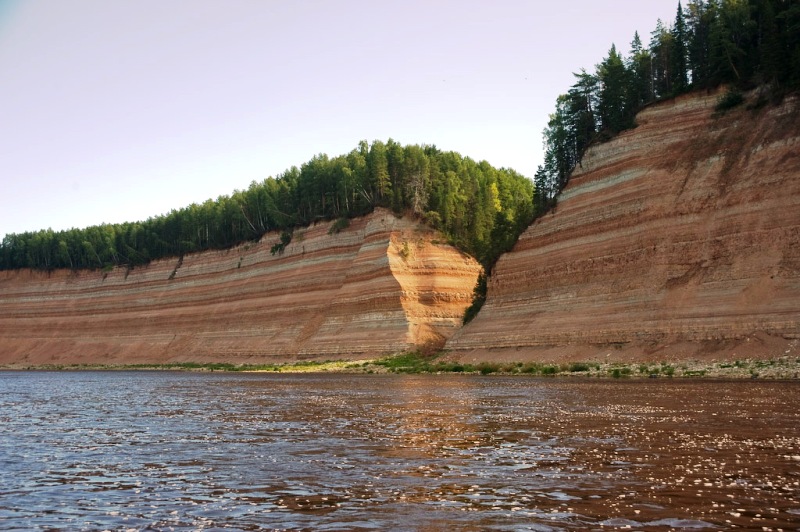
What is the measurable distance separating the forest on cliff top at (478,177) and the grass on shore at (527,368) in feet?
42.9

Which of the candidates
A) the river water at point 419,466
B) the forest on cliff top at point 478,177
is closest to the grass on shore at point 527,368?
the river water at point 419,466

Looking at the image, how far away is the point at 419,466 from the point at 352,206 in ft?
249

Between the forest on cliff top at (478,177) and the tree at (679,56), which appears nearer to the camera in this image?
the forest on cliff top at (478,177)

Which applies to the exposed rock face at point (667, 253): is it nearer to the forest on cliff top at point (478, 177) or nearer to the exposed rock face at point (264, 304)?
the forest on cliff top at point (478, 177)

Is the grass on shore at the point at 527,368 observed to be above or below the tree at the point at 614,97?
below

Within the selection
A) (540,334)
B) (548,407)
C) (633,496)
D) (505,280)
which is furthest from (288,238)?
(633,496)

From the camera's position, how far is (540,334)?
54312 mm

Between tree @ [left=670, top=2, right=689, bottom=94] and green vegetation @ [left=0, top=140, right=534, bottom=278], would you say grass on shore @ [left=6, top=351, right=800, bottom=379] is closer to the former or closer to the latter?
green vegetation @ [left=0, top=140, right=534, bottom=278]

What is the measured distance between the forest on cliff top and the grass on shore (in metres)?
13.1

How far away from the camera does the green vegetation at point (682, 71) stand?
50250 mm

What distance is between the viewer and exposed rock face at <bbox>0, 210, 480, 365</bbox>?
7594cm

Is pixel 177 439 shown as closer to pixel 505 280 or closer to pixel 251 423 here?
pixel 251 423

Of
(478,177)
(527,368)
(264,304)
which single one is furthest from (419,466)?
(478,177)

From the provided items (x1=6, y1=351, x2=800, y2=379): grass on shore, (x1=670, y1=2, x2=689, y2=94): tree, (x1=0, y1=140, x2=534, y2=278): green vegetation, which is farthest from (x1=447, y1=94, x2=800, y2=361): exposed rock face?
(x1=0, y1=140, x2=534, y2=278): green vegetation
